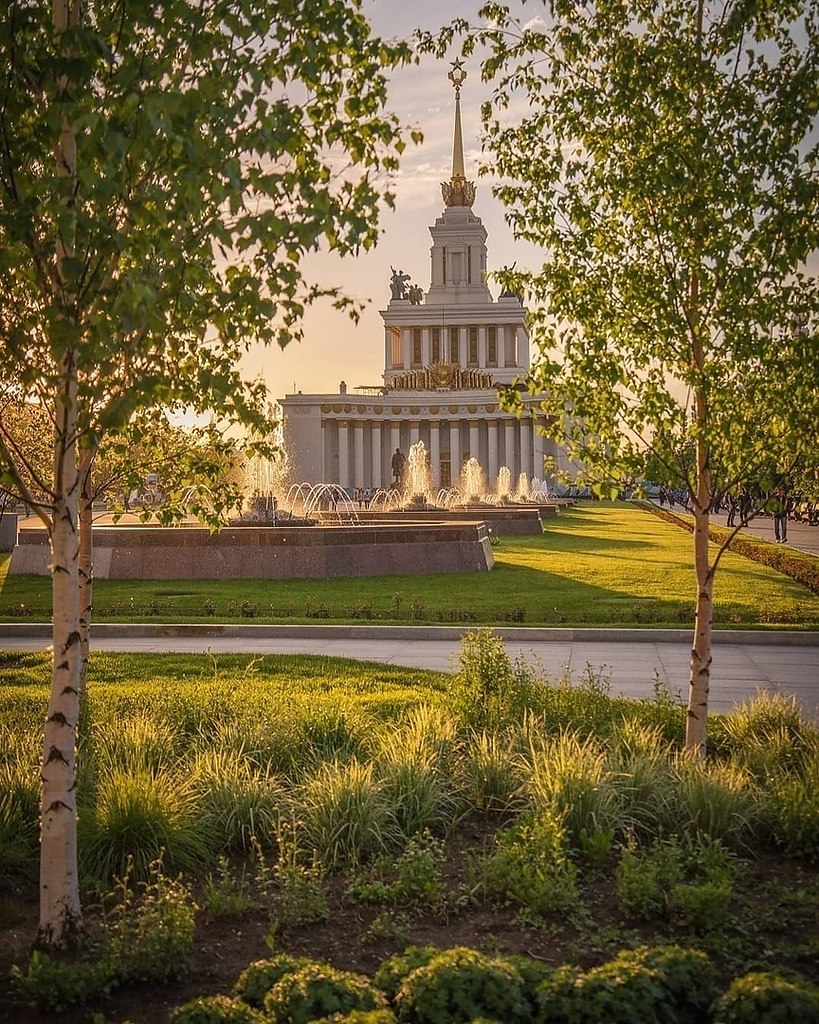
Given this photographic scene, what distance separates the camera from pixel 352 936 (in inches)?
208

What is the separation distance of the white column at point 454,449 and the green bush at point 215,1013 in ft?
348

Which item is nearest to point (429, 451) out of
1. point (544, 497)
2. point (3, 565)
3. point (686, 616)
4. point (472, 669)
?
point (544, 497)

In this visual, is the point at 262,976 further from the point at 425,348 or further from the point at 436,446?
the point at 425,348

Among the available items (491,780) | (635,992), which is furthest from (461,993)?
(491,780)

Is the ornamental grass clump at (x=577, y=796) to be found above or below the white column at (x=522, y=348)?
below

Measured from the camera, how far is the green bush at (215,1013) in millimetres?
4078

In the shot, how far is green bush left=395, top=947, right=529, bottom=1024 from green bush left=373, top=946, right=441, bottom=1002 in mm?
75

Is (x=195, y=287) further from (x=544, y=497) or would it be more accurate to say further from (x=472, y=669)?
(x=544, y=497)

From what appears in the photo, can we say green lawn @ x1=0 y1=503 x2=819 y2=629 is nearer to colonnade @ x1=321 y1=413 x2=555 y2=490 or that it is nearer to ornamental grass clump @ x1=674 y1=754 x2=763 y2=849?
ornamental grass clump @ x1=674 y1=754 x2=763 y2=849

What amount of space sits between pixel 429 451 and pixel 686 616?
9269 centimetres

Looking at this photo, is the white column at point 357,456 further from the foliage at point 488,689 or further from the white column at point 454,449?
the foliage at point 488,689

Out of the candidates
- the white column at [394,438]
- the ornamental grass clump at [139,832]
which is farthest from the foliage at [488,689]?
the white column at [394,438]

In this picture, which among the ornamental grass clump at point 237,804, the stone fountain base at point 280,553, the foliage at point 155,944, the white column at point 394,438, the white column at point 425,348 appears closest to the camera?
the foliage at point 155,944

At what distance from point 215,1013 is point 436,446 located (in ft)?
352
